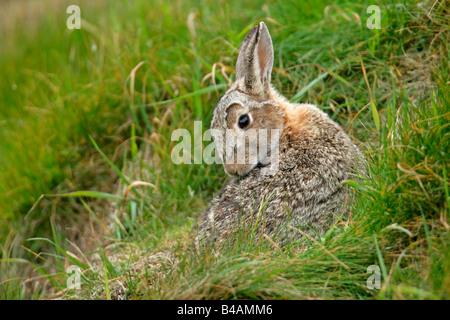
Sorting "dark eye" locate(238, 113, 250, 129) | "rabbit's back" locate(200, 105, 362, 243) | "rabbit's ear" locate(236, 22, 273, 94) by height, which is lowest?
"rabbit's back" locate(200, 105, 362, 243)

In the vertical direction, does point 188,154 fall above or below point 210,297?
above

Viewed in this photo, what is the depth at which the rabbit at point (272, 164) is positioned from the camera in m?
4.07

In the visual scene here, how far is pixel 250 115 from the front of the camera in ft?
15.2

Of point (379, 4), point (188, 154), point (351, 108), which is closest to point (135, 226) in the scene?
point (188, 154)

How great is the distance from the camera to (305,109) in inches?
188

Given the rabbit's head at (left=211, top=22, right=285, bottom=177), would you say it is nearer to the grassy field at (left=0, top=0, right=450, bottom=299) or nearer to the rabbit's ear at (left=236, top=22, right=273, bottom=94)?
the rabbit's ear at (left=236, top=22, right=273, bottom=94)

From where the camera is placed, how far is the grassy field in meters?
3.41

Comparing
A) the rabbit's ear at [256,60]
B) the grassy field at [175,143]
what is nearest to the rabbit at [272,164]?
the rabbit's ear at [256,60]

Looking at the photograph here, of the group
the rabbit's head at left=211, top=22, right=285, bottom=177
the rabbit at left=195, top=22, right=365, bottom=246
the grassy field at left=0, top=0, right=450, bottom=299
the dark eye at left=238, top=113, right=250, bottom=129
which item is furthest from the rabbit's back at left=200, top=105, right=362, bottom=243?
the dark eye at left=238, top=113, right=250, bottom=129

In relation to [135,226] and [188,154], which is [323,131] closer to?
[188,154]

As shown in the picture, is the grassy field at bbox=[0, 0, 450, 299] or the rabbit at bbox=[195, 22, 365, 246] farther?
the rabbit at bbox=[195, 22, 365, 246]

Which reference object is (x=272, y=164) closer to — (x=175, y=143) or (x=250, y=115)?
(x=250, y=115)

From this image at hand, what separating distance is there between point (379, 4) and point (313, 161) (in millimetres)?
2007

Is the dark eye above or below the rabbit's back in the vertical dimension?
above
